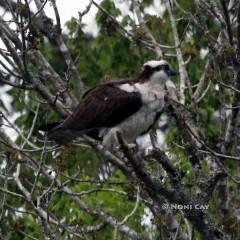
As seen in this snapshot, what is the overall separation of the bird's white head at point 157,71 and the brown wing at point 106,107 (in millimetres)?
318

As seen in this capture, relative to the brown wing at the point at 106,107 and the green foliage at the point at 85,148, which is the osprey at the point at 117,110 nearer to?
the brown wing at the point at 106,107

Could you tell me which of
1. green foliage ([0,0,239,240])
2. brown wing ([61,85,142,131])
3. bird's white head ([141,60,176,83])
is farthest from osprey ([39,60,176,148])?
green foliage ([0,0,239,240])

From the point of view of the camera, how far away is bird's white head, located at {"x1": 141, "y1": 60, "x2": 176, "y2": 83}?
7977 mm

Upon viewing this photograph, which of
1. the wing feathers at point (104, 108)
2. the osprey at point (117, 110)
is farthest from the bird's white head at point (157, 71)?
the wing feathers at point (104, 108)

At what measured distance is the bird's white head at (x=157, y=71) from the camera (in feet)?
26.2

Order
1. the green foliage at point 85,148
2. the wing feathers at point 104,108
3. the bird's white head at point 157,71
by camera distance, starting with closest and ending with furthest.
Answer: the wing feathers at point 104,108 < the bird's white head at point 157,71 < the green foliage at point 85,148

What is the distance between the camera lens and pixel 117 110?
25.3 ft

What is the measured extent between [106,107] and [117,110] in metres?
0.11

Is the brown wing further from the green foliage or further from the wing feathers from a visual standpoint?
the green foliage

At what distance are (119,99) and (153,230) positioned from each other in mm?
1218

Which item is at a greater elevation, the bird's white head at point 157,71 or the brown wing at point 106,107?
the bird's white head at point 157,71

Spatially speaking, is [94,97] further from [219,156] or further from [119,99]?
[219,156]

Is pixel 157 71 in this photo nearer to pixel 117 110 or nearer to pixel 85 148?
pixel 117 110

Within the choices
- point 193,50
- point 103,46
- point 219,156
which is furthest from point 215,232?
point 103,46
